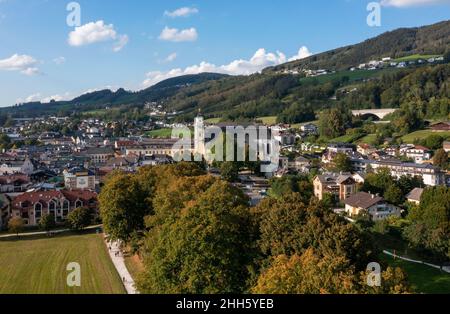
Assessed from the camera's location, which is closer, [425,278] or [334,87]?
[425,278]

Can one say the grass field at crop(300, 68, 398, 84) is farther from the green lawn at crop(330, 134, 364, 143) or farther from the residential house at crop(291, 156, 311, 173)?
the residential house at crop(291, 156, 311, 173)

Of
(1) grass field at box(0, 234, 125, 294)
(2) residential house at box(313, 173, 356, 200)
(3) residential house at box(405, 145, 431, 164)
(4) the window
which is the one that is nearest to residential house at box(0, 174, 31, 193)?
(4) the window

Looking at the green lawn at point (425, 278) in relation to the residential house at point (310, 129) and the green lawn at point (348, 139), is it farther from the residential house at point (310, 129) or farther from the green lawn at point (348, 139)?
the residential house at point (310, 129)

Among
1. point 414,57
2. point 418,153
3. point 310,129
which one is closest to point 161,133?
point 310,129

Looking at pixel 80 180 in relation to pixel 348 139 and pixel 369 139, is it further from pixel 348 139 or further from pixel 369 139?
pixel 369 139

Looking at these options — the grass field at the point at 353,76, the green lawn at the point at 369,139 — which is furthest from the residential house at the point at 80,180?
the grass field at the point at 353,76

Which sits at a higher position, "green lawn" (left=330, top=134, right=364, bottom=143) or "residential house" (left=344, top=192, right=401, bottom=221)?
"green lawn" (left=330, top=134, right=364, bottom=143)
